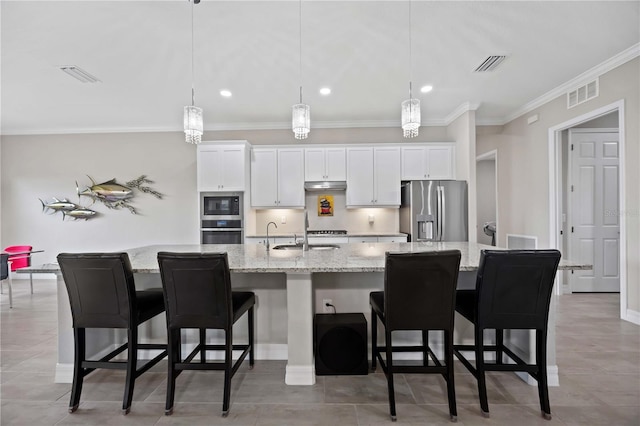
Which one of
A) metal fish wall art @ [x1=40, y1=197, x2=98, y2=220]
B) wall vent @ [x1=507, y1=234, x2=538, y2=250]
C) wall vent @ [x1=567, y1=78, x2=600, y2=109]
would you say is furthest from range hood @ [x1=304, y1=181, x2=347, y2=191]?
metal fish wall art @ [x1=40, y1=197, x2=98, y2=220]

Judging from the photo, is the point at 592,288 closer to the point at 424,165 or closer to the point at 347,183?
the point at 424,165

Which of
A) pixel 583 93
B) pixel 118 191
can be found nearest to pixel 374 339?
pixel 583 93

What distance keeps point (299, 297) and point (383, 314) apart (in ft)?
1.95

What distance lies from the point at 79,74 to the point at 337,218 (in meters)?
3.93

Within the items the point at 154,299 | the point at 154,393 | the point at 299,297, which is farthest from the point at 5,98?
the point at 299,297

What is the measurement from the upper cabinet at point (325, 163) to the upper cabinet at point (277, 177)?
12 centimetres

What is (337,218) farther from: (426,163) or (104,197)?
(104,197)

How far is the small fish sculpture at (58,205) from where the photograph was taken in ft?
17.6

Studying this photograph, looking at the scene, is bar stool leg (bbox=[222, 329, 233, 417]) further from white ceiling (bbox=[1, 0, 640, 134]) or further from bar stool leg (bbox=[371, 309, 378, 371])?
white ceiling (bbox=[1, 0, 640, 134])

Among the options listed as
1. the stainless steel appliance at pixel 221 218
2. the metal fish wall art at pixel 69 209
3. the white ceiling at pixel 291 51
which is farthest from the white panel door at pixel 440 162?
the metal fish wall art at pixel 69 209

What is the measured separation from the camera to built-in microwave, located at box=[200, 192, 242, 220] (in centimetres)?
469

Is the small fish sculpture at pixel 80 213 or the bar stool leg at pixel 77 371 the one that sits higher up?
the small fish sculpture at pixel 80 213

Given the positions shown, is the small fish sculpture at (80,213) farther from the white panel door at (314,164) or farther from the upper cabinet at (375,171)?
the upper cabinet at (375,171)

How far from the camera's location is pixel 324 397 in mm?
1992
